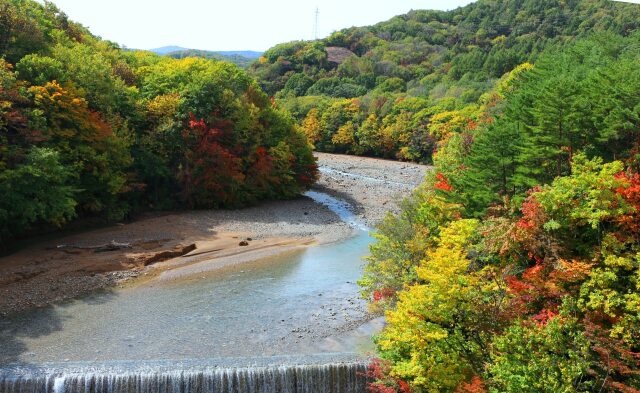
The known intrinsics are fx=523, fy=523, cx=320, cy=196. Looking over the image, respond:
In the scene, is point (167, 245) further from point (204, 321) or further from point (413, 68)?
point (413, 68)

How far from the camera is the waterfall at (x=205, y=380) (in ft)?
58.9

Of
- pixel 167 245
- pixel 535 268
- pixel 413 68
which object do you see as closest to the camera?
pixel 535 268

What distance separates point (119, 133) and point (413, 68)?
115 m

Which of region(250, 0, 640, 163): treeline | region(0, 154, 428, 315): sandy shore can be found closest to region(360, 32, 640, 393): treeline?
region(0, 154, 428, 315): sandy shore

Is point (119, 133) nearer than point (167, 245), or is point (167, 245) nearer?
point (167, 245)

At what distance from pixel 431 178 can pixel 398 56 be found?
417 ft

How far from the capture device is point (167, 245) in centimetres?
3494

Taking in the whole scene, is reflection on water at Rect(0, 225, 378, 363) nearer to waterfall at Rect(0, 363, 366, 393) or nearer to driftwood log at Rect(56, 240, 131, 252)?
waterfall at Rect(0, 363, 366, 393)

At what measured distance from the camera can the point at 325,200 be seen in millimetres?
54188

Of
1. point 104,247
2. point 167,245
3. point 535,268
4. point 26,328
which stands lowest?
point 26,328

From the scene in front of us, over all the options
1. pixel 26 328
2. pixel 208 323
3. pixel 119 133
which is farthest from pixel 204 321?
pixel 119 133

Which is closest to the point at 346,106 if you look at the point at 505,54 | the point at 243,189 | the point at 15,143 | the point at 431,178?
the point at 505,54

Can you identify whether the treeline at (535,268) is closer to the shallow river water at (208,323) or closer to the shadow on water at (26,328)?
the shallow river water at (208,323)

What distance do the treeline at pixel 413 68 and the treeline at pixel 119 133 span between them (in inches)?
1093
